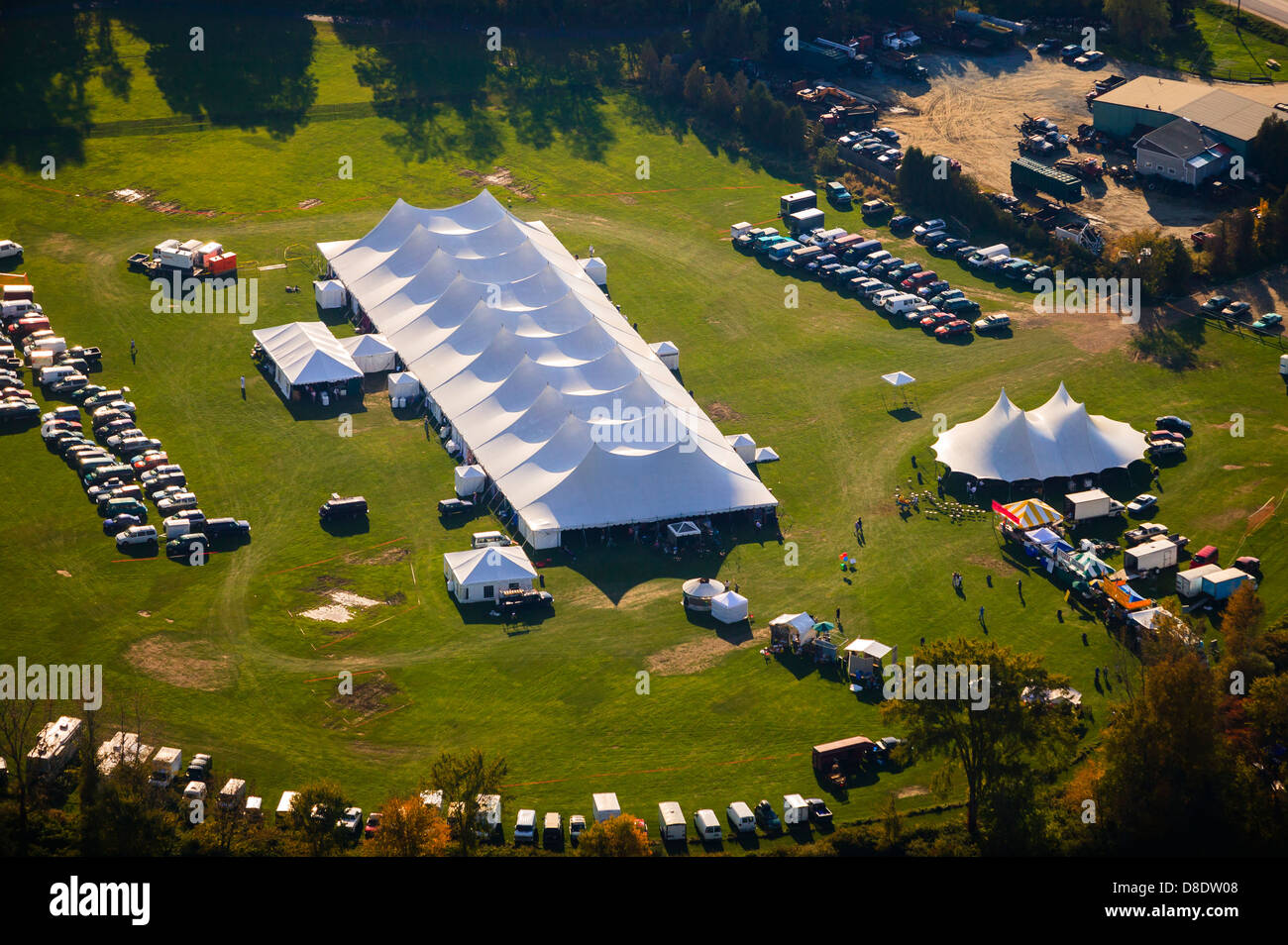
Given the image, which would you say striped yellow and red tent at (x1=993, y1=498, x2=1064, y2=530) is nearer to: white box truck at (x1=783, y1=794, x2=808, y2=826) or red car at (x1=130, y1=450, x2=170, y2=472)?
white box truck at (x1=783, y1=794, x2=808, y2=826)

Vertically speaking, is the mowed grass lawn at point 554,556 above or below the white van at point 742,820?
above

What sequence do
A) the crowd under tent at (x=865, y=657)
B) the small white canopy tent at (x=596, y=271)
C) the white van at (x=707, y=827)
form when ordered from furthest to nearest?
1. the small white canopy tent at (x=596, y=271)
2. the crowd under tent at (x=865, y=657)
3. the white van at (x=707, y=827)

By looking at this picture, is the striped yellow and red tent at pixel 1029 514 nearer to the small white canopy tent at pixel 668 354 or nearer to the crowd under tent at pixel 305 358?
the small white canopy tent at pixel 668 354

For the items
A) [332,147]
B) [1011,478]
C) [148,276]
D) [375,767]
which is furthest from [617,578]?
[332,147]

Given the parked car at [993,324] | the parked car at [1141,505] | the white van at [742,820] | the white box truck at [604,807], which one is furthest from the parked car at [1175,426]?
the white box truck at [604,807]

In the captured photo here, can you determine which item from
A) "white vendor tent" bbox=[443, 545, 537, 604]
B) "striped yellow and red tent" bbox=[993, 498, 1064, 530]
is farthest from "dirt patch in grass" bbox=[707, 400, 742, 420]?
"white vendor tent" bbox=[443, 545, 537, 604]

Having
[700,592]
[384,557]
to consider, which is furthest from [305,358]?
[700,592]
